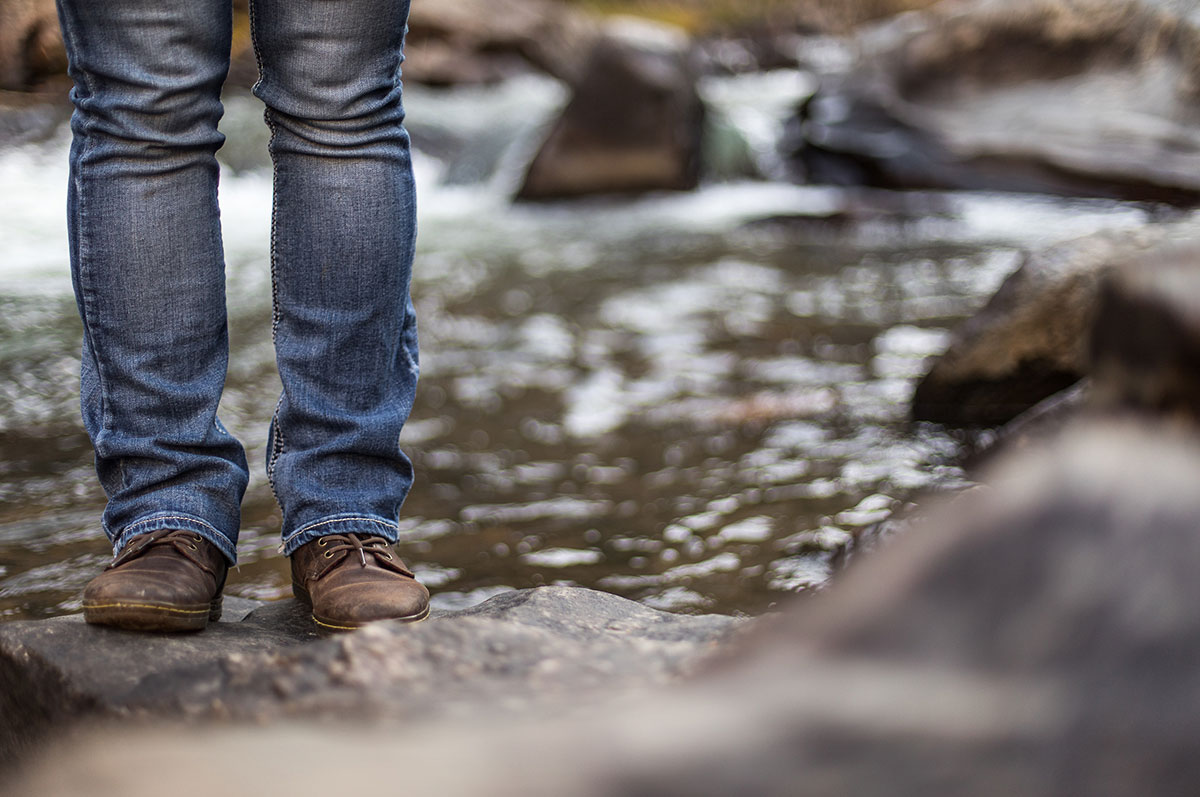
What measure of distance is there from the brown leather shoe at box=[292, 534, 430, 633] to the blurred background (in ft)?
1.43

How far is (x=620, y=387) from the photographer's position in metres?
3.38

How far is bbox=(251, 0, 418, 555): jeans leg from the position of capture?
4.83ft

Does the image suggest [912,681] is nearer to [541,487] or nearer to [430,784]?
[430,784]

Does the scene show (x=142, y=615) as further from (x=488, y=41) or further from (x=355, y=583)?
(x=488, y=41)

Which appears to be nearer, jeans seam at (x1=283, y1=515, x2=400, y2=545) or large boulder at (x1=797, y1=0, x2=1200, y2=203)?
jeans seam at (x1=283, y1=515, x2=400, y2=545)

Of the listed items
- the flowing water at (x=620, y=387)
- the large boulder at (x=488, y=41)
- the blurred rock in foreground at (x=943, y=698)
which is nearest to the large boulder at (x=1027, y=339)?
the flowing water at (x=620, y=387)

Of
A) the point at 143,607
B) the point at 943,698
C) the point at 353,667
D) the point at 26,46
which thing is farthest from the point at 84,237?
the point at 26,46

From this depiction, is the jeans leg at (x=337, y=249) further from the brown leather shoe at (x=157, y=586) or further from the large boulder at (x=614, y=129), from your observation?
the large boulder at (x=614, y=129)

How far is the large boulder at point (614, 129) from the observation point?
7129 millimetres

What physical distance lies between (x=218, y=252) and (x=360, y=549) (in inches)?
18.5

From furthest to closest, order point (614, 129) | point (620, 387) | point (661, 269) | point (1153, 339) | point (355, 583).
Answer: point (614, 129) < point (661, 269) < point (620, 387) < point (355, 583) < point (1153, 339)

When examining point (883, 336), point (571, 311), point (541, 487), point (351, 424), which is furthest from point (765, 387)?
point (351, 424)

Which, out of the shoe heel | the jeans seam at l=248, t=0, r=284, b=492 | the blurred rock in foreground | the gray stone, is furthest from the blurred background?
the blurred rock in foreground

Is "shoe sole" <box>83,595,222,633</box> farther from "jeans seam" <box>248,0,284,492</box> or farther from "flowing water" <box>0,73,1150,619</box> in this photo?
"flowing water" <box>0,73,1150,619</box>
